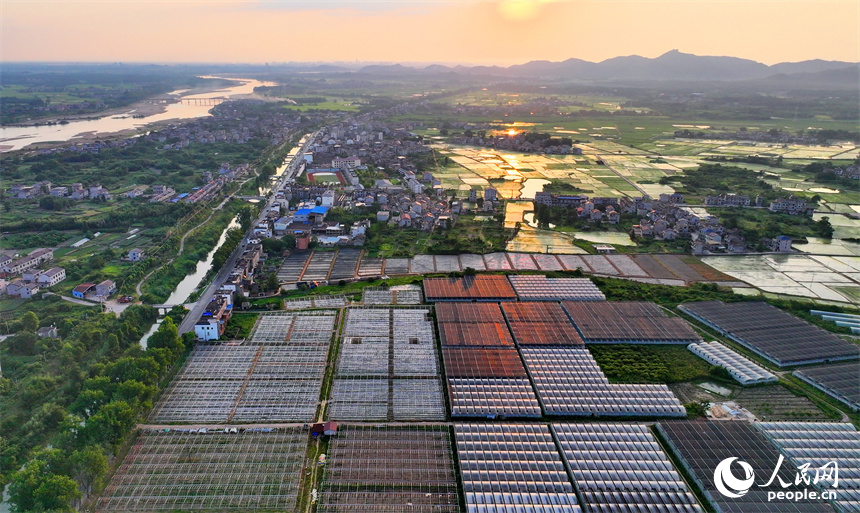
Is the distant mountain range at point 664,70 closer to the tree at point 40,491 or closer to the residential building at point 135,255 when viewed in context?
the residential building at point 135,255

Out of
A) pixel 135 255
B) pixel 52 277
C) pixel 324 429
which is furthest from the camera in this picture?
pixel 135 255

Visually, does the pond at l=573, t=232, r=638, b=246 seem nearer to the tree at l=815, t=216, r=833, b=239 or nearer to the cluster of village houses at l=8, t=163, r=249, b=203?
the tree at l=815, t=216, r=833, b=239

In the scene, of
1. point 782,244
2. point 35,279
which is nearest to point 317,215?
point 35,279

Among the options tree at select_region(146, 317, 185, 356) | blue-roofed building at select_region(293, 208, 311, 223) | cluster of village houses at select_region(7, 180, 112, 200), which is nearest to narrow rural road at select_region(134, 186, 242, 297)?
blue-roofed building at select_region(293, 208, 311, 223)

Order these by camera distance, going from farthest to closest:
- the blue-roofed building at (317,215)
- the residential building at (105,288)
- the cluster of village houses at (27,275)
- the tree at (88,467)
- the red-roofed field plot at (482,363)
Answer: the blue-roofed building at (317,215), the cluster of village houses at (27,275), the residential building at (105,288), the red-roofed field plot at (482,363), the tree at (88,467)

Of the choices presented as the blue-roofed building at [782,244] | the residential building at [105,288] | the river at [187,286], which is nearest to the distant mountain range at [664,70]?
the blue-roofed building at [782,244]

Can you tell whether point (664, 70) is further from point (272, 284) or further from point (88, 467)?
point (88, 467)

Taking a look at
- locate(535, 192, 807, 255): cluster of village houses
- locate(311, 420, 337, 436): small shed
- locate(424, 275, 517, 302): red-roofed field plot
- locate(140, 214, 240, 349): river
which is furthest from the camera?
locate(535, 192, 807, 255): cluster of village houses
